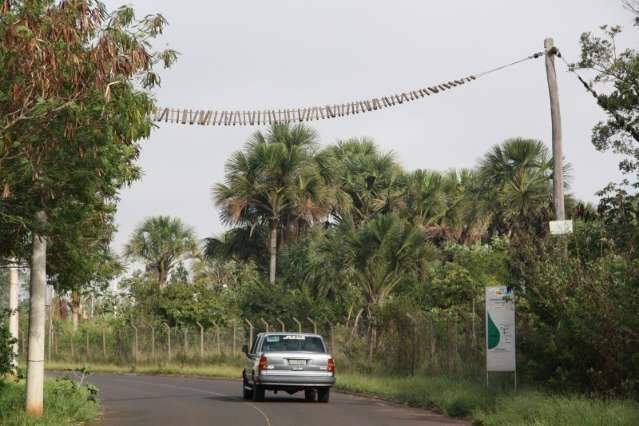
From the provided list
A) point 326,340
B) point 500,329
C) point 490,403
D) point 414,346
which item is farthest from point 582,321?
point 326,340

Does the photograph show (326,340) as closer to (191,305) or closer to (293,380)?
(191,305)

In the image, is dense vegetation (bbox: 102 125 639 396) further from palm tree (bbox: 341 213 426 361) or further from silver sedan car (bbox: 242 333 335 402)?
silver sedan car (bbox: 242 333 335 402)

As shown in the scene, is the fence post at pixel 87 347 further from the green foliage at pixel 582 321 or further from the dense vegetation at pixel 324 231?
the green foliage at pixel 582 321

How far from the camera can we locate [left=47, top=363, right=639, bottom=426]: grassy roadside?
59.3 ft

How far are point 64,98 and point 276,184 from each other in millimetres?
43251

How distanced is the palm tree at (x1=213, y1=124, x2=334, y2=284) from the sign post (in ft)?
106

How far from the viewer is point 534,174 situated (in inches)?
1993

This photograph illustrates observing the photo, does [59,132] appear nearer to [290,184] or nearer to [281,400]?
[281,400]

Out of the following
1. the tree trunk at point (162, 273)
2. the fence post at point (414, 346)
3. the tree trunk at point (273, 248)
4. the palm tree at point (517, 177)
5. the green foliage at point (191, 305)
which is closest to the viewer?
the fence post at point (414, 346)

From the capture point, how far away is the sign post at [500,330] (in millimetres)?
23953

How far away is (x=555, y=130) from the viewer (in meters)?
25.2

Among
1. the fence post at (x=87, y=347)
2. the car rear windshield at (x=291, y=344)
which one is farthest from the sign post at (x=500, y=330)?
the fence post at (x=87, y=347)

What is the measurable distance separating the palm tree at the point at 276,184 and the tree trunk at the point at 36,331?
36.3 meters

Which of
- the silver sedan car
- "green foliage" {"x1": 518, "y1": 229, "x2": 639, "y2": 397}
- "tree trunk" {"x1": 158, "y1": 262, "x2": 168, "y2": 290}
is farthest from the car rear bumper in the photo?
"tree trunk" {"x1": 158, "y1": 262, "x2": 168, "y2": 290}
